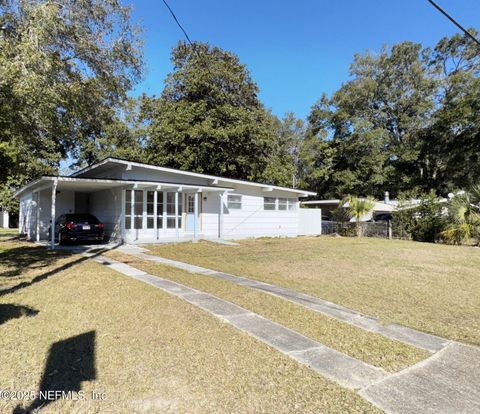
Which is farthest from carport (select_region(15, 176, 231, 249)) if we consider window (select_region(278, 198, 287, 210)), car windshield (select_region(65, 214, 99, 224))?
window (select_region(278, 198, 287, 210))

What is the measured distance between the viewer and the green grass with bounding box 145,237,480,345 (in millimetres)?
5692

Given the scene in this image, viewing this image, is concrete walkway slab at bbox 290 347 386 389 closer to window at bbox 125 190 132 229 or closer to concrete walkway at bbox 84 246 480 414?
concrete walkway at bbox 84 246 480 414

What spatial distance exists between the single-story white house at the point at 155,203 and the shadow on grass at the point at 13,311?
8386mm

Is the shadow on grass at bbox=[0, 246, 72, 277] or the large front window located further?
the large front window

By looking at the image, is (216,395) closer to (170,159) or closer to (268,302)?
(268,302)

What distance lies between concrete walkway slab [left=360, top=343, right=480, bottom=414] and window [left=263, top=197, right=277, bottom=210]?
58.2 ft

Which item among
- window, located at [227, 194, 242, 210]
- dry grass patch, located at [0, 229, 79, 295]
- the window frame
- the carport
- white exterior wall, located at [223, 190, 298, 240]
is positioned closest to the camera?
dry grass patch, located at [0, 229, 79, 295]

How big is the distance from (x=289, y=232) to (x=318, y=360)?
19.5 meters

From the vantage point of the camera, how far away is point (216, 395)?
3078 mm

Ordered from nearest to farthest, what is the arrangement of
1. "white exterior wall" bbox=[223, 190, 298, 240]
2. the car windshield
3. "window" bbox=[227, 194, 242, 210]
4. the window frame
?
the car windshield
"window" bbox=[227, 194, 242, 210]
"white exterior wall" bbox=[223, 190, 298, 240]
the window frame

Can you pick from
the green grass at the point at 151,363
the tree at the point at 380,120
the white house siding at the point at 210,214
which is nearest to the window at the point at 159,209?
the white house siding at the point at 210,214

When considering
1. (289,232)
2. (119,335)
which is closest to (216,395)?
(119,335)

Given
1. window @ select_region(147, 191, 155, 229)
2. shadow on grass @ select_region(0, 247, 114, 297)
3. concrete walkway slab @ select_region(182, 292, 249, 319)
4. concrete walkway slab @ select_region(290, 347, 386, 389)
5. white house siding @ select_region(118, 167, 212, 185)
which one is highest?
white house siding @ select_region(118, 167, 212, 185)

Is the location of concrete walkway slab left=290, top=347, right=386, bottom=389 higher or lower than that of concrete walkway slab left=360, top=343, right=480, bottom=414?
higher
